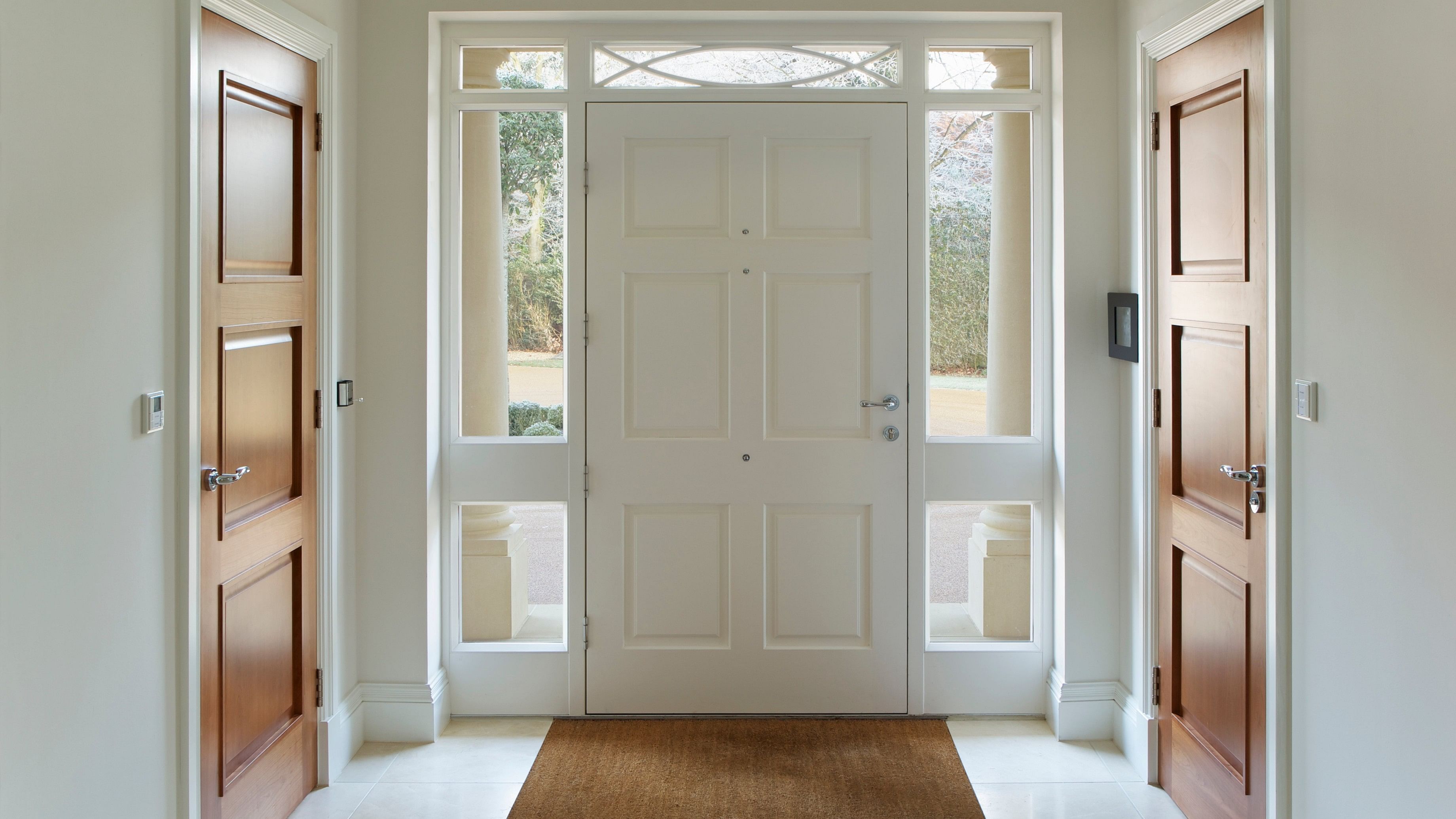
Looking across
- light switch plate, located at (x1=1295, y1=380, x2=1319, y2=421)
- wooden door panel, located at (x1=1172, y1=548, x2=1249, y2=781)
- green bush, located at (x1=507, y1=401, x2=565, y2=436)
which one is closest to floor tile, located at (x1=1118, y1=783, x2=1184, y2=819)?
wooden door panel, located at (x1=1172, y1=548, x2=1249, y2=781)

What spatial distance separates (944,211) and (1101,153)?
0.52 m

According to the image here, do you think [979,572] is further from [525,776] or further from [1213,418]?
[525,776]

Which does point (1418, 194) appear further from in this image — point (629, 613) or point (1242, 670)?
point (629, 613)

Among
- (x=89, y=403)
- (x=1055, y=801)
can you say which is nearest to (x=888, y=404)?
(x=1055, y=801)

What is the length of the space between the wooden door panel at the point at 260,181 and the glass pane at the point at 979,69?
2.02 m

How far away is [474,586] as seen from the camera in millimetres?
3656

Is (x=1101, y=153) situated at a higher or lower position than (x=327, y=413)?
higher

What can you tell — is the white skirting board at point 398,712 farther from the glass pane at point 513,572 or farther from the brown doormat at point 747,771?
the brown doormat at point 747,771

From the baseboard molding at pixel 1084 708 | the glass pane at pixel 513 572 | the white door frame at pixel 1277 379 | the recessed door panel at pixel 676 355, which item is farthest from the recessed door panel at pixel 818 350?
the white door frame at pixel 1277 379

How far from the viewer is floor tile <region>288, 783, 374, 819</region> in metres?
2.97

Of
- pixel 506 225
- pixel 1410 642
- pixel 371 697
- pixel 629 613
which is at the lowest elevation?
pixel 371 697

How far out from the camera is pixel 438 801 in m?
3.05

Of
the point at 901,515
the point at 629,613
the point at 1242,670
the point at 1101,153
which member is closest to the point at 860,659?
the point at 901,515

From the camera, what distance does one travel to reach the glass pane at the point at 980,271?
11.7 ft
